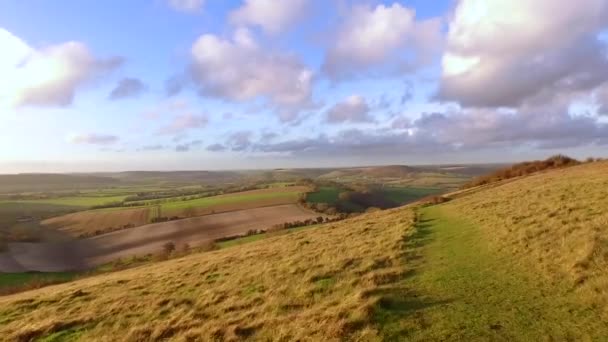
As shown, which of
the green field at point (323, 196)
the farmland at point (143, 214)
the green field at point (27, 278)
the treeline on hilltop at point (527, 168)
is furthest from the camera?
the green field at point (323, 196)

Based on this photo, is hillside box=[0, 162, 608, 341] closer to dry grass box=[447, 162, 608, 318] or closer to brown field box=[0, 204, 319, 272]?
dry grass box=[447, 162, 608, 318]

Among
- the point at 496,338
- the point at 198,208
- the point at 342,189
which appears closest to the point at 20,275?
the point at 198,208

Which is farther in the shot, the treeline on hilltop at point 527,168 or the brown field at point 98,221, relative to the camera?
the brown field at point 98,221

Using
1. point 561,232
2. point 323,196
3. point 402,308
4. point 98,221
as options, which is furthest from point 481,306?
point 98,221

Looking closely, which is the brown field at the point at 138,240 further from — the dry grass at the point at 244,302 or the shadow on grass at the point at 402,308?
the shadow on grass at the point at 402,308

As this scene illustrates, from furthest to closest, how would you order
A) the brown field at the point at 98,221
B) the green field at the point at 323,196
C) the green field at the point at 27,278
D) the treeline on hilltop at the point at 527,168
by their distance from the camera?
the green field at the point at 323,196
the brown field at the point at 98,221
the treeline on hilltop at the point at 527,168
the green field at the point at 27,278

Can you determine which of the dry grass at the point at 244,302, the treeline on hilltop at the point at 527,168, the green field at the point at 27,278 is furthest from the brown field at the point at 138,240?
the dry grass at the point at 244,302

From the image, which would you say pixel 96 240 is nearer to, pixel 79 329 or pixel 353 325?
pixel 79 329
